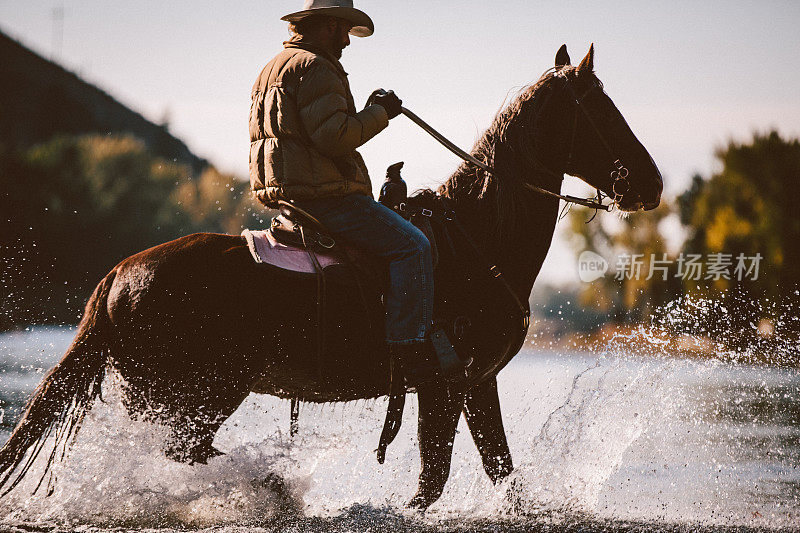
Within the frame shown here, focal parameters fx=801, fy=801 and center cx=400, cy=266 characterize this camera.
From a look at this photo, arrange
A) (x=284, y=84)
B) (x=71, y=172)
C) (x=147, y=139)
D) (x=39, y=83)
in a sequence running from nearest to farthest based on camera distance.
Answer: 1. (x=284, y=84)
2. (x=71, y=172)
3. (x=39, y=83)
4. (x=147, y=139)

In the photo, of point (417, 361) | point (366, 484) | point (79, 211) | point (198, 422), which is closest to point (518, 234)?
point (417, 361)

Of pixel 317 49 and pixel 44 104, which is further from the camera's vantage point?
pixel 44 104

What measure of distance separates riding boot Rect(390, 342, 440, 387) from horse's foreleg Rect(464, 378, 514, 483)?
614 mm

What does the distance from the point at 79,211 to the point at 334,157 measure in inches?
1925

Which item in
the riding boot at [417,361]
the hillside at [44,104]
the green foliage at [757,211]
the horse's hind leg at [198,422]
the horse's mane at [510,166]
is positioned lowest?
the horse's hind leg at [198,422]

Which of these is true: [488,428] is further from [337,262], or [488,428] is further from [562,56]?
[562,56]

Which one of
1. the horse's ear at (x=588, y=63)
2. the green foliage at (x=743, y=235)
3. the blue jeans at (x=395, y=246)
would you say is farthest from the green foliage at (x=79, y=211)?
the blue jeans at (x=395, y=246)

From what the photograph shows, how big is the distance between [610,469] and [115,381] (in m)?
3.86

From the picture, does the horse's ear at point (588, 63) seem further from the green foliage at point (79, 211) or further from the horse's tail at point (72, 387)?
the green foliage at point (79, 211)

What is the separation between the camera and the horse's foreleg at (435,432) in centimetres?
539

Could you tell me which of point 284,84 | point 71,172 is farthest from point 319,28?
point 71,172

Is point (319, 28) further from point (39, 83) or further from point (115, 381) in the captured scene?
point (39, 83)

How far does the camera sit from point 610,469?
Answer: 646 cm

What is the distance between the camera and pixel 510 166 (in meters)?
5.66
